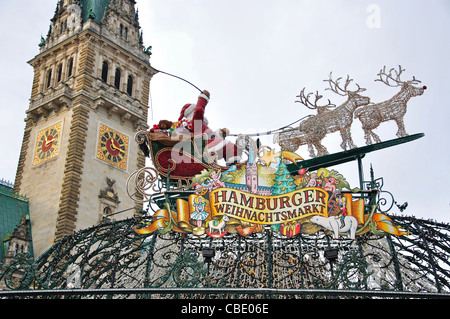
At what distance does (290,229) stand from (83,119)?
3216 centimetres

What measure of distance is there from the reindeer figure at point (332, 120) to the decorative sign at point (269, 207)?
2.22m

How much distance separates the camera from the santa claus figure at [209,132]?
2031cm

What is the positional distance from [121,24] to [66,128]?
44.4ft

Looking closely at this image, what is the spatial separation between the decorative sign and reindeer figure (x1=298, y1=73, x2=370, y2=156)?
7.30 ft

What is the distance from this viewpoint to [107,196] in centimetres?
4409

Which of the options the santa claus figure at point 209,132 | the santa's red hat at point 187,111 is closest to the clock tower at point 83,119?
the santa's red hat at point 187,111

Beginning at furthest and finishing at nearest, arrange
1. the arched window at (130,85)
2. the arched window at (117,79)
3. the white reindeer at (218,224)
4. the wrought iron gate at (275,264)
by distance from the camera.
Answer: the arched window at (130,85), the arched window at (117,79), the white reindeer at (218,224), the wrought iron gate at (275,264)

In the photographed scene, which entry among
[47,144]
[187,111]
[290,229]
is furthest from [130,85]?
[290,229]

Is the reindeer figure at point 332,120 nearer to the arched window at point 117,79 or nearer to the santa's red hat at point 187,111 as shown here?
the santa's red hat at point 187,111

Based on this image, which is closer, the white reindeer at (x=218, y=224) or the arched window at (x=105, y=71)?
the white reindeer at (x=218, y=224)

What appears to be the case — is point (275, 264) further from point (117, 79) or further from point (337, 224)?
point (117, 79)

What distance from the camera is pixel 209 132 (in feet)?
68.2
